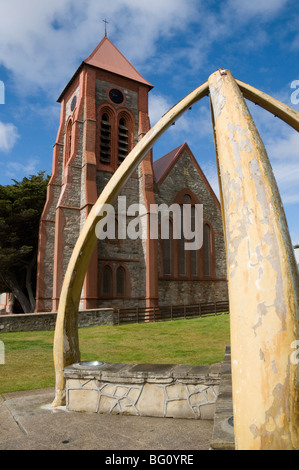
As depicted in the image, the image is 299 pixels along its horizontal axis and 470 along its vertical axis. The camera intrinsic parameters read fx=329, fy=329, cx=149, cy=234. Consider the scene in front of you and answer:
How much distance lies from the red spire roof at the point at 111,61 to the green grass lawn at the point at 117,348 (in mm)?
20168

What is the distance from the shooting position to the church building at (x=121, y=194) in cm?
2222

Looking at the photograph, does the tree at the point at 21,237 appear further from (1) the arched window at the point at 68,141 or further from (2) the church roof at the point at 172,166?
(2) the church roof at the point at 172,166

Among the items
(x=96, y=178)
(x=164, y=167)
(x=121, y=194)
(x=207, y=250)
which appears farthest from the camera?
(x=164, y=167)

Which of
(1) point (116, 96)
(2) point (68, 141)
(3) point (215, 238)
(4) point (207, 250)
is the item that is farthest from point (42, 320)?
(1) point (116, 96)

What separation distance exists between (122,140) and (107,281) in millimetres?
11157

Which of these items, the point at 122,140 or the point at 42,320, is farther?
the point at 122,140

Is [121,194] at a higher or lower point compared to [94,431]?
higher

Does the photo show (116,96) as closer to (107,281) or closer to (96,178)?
(96,178)

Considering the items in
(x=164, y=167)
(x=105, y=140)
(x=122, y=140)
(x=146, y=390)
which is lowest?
(x=146, y=390)

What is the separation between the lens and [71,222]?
22500 mm

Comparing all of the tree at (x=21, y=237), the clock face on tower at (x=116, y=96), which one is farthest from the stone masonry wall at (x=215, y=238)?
the tree at (x=21, y=237)

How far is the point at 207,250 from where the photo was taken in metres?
27.5

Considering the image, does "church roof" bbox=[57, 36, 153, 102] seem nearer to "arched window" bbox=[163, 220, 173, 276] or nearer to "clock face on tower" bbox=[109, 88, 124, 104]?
"clock face on tower" bbox=[109, 88, 124, 104]

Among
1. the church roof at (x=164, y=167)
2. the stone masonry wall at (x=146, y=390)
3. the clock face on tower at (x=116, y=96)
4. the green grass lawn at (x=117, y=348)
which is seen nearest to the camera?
the stone masonry wall at (x=146, y=390)
